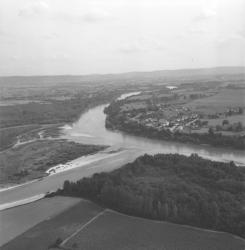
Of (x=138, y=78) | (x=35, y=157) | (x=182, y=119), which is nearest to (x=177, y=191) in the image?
(x=35, y=157)

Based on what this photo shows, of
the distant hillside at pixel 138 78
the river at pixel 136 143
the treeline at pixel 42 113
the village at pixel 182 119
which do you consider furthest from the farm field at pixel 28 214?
the distant hillside at pixel 138 78

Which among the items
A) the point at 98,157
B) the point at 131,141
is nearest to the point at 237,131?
the point at 131,141

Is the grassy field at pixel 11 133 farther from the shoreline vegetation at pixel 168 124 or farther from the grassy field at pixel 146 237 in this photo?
the grassy field at pixel 146 237

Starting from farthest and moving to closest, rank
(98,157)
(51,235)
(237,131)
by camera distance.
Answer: (237,131) → (98,157) → (51,235)

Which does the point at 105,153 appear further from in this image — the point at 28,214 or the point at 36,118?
the point at 36,118

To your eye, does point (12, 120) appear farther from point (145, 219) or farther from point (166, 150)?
point (145, 219)

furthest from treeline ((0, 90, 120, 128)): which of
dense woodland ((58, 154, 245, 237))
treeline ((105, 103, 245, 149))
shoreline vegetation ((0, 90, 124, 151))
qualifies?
dense woodland ((58, 154, 245, 237))

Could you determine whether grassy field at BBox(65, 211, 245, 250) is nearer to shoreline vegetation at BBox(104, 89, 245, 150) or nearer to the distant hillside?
shoreline vegetation at BBox(104, 89, 245, 150)
